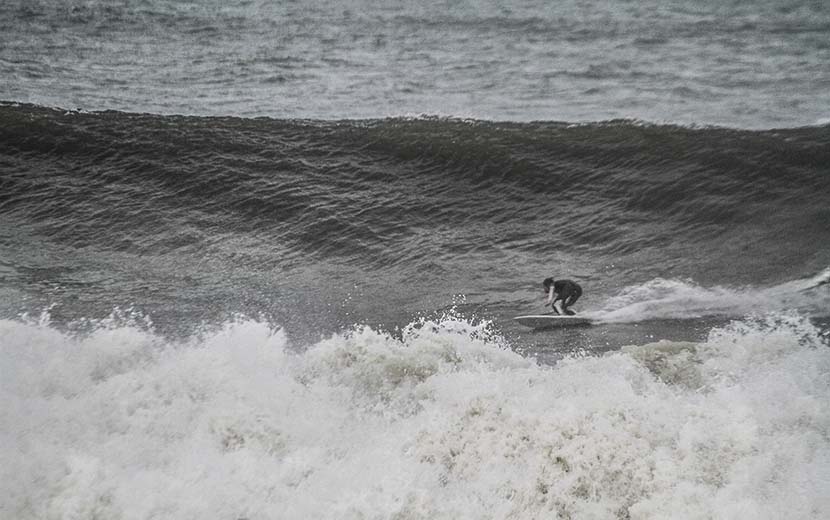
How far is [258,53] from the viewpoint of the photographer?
17.3 metres

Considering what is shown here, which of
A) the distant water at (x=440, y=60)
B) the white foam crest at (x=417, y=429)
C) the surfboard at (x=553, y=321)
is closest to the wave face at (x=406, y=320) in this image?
the white foam crest at (x=417, y=429)

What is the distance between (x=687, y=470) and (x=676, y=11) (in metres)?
14.3

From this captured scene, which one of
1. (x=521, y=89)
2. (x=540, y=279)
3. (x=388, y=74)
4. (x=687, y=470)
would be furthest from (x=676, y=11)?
(x=687, y=470)

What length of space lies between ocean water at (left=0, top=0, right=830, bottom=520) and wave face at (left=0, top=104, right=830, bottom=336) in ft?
0.19

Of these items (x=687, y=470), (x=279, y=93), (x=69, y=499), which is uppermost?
(x=279, y=93)

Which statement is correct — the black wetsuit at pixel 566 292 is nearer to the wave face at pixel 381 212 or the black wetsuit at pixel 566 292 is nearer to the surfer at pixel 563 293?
the surfer at pixel 563 293

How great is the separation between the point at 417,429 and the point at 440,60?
1122 centimetres

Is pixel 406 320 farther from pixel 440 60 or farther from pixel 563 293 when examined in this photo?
pixel 440 60

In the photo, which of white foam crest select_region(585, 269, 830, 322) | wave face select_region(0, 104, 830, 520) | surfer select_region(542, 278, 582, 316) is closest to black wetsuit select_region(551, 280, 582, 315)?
surfer select_region(542, 278, 582, 316)

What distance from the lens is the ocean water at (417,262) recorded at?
5.88 m

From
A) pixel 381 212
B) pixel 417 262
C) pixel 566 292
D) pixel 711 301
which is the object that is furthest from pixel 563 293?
pixel 381 212

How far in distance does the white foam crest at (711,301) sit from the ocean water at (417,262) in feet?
0.14

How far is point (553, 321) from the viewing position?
8.12 meters

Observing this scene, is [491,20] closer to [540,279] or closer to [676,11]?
[676,11]
